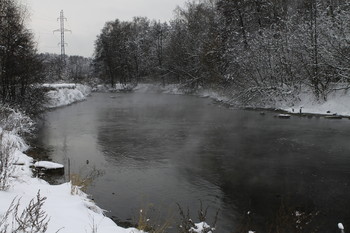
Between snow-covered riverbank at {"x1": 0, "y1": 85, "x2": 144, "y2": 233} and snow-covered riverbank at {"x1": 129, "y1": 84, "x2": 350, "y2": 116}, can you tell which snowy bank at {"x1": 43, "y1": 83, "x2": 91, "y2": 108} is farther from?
snow-covered riverbank at {"x1": 0, "y1": 85, "x2": 144, "y2": 233}

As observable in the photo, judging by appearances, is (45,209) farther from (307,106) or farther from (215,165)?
(307,106)

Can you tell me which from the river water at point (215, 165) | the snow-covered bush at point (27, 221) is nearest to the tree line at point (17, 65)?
the river water at point (215, 165)

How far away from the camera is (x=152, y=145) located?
61.3 feet

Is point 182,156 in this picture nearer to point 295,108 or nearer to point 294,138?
point 294,138

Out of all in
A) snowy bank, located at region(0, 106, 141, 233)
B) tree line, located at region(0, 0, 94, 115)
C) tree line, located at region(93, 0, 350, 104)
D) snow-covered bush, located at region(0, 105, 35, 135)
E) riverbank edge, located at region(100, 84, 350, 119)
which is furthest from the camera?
tree line, located at region(93, 0, 350, 104)

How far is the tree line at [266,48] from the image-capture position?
29.9 m

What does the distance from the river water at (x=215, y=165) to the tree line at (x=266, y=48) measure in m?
6.60

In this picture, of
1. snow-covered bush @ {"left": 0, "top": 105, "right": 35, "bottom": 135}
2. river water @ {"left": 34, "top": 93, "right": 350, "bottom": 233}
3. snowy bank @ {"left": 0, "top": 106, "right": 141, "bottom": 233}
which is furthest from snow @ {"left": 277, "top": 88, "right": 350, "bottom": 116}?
snowy bank @ {"left": 0, "top": 106, "right": 141, "bottom": 233}

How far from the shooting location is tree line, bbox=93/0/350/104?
29.9 meters

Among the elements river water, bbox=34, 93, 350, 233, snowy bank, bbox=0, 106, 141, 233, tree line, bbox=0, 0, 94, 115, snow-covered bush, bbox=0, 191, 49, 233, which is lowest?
river water, bbox=34, 93, 350, 233

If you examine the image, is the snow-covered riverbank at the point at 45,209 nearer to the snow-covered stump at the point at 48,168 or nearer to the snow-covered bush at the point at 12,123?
the snow-covered stump at the point at 48,168

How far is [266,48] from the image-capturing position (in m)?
34.9

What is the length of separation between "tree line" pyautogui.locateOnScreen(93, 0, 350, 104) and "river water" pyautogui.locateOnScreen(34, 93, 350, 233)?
6598 mm

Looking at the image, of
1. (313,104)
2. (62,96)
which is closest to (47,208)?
(313,104)
